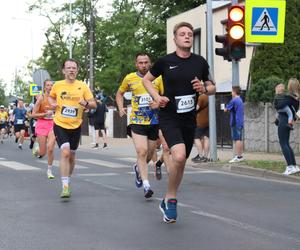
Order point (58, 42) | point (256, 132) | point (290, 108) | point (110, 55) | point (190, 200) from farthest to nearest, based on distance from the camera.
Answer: point (58, 42) → point (110, 55) → point (256, 132) → point (290, 108) → point (190, 200)

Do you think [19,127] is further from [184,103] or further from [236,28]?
[184,103]

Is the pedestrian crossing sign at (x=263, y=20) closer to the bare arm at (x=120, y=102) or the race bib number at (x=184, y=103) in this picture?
the bare arm at (x=120, y=102)

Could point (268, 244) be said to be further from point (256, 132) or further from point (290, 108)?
point (256, 132)

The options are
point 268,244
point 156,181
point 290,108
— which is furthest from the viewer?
point 290,108

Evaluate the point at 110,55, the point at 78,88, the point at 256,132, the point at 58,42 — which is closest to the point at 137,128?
the point at 78,88

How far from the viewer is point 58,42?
56781 mm

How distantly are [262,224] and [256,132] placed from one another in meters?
12.2

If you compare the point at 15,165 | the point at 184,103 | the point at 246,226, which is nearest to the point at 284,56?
the point at 15,165

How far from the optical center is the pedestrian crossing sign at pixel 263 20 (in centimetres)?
1402

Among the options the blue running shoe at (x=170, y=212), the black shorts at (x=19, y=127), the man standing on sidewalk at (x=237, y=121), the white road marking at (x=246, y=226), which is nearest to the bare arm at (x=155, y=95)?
the blue running shoe at (x=170, y=212)

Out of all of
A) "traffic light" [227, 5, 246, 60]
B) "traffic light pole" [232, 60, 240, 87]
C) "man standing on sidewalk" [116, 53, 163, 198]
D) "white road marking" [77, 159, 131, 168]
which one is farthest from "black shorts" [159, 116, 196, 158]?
"white road marking" [77, 159, 131, 168]

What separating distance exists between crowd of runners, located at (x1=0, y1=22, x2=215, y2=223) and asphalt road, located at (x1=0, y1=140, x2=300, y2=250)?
37cm

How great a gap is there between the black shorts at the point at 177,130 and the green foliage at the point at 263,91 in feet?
39.7

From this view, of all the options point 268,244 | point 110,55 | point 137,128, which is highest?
point 110,55
